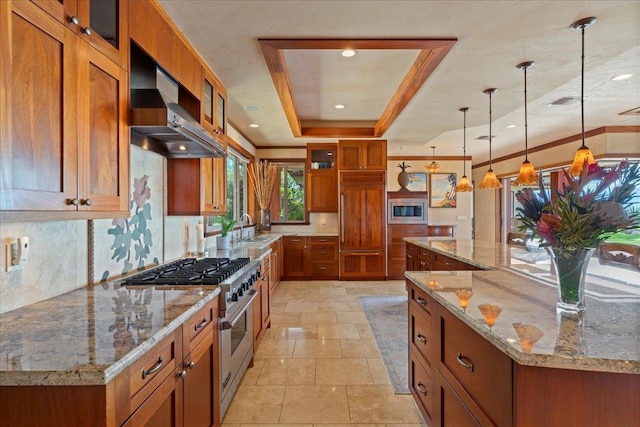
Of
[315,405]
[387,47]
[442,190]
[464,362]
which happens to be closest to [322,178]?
[442,190]

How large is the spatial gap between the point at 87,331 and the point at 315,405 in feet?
5.37

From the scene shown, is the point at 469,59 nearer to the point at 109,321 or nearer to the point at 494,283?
the point at 494,283

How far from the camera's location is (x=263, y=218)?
6477mm

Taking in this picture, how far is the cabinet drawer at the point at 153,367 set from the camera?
3.48 feet

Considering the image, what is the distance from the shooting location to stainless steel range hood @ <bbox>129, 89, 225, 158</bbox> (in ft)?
5.56

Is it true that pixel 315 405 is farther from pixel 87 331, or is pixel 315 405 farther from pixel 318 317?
pixel 318 317

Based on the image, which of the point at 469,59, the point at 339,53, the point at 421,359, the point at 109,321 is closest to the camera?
the point at 109,321

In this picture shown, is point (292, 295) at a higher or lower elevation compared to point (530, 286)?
lower

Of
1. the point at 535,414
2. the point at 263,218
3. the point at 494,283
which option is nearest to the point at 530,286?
the point at 494,283

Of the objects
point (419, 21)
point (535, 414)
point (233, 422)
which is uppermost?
point (419, 21)

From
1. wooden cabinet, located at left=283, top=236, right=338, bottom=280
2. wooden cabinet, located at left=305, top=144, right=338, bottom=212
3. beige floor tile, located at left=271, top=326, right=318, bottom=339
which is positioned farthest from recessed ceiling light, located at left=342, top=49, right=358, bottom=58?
wooden cabinet, located at left=283, top=236, right=338, bottom=280

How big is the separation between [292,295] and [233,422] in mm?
3052

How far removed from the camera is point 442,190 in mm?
8180

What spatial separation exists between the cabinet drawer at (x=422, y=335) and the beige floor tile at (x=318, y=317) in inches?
72.9
